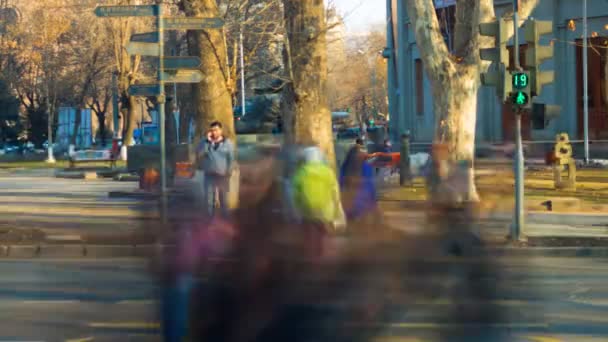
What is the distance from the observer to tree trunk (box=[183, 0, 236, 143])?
20484 millimetres

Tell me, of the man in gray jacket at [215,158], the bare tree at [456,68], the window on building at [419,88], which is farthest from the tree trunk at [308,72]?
the window on building at [419,88]

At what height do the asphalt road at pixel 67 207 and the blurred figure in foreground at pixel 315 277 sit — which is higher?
the blurred figure in foreground at pixel 315 277

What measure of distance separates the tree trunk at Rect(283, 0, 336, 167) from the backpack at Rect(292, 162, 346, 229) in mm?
6690

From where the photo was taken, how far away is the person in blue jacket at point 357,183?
631 inches

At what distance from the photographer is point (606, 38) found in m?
38.5

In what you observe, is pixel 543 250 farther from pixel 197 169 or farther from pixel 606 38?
pixel 606 38

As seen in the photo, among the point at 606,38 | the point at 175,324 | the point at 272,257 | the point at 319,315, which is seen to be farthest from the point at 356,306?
the point at 606,38

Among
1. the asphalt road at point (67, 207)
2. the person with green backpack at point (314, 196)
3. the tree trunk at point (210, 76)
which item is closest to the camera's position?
the person with green backpack at point (314, 196)

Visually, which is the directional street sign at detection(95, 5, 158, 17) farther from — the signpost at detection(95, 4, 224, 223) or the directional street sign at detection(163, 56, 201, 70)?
the directional street sign at detection(163, 56, 201, 70)

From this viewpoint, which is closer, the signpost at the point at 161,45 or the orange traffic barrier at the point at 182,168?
the signpost at the point at 161,45

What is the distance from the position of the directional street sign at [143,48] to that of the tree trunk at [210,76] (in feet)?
14.0

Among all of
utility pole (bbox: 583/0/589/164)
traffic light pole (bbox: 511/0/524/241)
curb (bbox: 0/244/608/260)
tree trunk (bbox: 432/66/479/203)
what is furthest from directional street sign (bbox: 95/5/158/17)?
utility pole (bbox: 583/0/589/164)

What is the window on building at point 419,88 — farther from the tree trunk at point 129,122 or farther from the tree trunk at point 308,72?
the tree trunk at point 308,72

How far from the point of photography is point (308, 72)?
1683 cm
